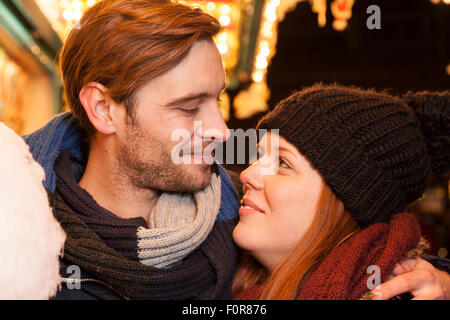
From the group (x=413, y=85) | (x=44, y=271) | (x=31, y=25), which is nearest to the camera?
(x=44, y=271)

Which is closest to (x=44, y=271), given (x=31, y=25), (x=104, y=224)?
(x=104, y=224)

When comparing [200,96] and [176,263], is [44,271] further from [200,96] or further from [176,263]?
[200,96]

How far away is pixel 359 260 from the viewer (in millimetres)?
1185

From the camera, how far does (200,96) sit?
151 centimetres

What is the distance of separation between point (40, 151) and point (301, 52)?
19.3 ft

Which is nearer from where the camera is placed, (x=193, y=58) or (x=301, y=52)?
(x=193, y=58)

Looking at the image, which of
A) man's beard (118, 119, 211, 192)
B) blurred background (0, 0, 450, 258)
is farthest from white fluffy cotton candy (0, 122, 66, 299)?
blurred background (0, 0, 450, 258)

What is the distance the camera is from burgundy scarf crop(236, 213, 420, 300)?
3.66ft

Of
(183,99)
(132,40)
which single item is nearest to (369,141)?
(183,99)

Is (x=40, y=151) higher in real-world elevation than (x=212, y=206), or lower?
higher

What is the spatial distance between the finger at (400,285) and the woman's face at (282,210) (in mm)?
305

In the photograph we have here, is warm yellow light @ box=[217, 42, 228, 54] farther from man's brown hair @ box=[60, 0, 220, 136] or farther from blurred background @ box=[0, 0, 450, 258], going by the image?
man's brown hair @ box=[60, 0, 220, 136]

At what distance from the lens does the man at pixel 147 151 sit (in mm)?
1358
